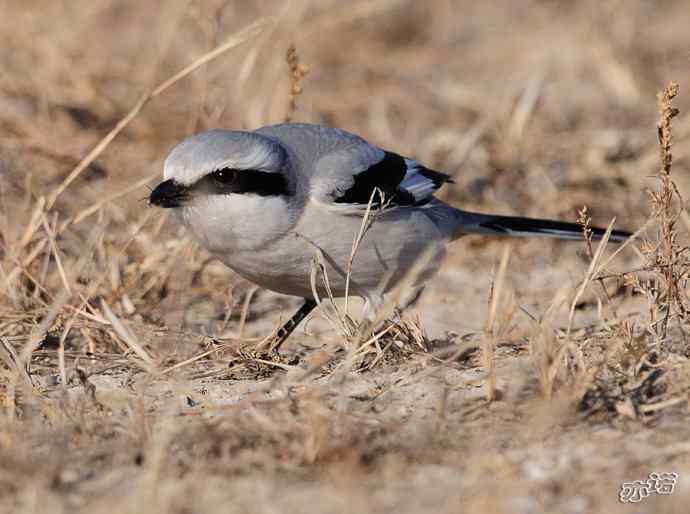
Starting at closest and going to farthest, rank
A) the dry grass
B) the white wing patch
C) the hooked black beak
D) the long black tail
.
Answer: the dry grass, the hooked black beak, the white wing patch, the long black tail

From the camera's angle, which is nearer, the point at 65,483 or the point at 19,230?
the point at 65,483

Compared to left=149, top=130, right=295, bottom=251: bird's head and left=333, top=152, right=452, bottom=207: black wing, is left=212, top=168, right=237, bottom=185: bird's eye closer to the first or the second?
left=149, top=130, right=295, bottom=251: bird's head

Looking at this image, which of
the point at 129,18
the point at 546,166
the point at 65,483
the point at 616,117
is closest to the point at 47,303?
the point at 65,483

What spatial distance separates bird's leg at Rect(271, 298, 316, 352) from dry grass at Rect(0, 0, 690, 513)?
0.09m

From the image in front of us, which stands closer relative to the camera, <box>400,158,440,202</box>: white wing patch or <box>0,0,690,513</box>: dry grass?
<box>0,0,690,513</box>: dry grass

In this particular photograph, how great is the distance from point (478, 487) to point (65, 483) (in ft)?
3.49

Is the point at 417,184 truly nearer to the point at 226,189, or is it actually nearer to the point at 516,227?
the point at 516,227

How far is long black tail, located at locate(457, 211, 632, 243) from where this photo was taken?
16.1 ft

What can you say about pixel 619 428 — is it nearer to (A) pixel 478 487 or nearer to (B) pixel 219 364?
(A) pixel 478 487

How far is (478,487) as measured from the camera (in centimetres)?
256

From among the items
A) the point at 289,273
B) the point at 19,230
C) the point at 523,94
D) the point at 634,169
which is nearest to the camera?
the point at 289,273

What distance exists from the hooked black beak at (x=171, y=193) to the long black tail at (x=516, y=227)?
5.51 ft

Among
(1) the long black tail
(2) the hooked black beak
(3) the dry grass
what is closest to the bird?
(2) the hooked black beak

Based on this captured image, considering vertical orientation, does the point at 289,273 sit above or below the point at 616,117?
below
